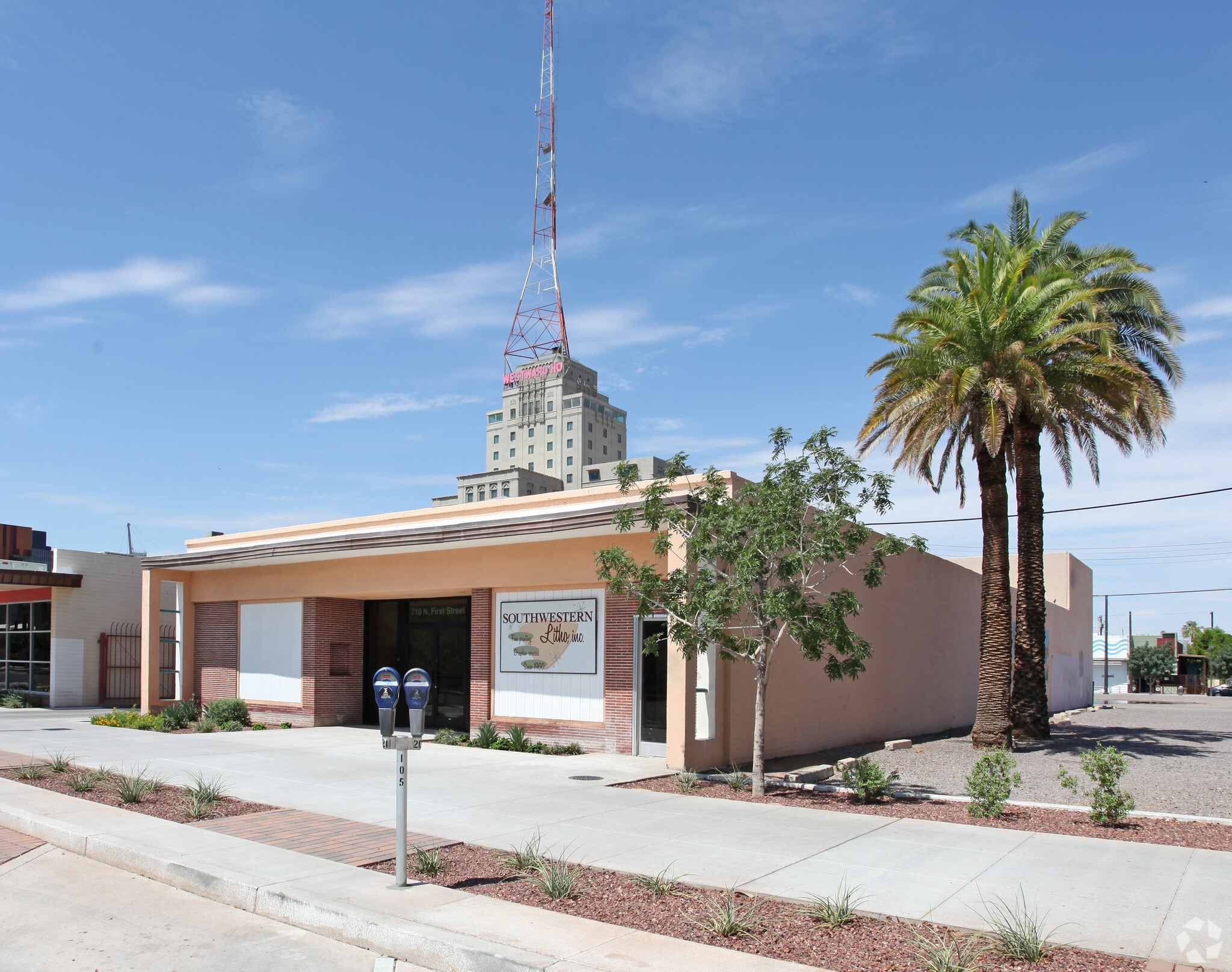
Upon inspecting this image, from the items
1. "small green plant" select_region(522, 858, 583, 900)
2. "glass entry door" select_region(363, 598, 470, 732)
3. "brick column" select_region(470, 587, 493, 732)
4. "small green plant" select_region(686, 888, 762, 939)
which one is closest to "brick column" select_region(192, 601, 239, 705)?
"glass entry door" select_region(363, 598, 470, 732)

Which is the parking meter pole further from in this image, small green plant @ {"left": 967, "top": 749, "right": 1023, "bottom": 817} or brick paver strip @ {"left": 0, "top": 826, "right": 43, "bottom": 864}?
small green plant @ {"left": 967, "top": 749, "right": 1023, "bottom": 817}

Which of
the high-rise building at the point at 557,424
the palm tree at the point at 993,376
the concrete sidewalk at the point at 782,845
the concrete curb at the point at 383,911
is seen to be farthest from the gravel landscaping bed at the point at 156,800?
the high-rise building at the point at 557,424

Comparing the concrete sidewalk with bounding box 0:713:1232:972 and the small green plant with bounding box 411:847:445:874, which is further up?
the small green plant with bounding box 411:847:445:874

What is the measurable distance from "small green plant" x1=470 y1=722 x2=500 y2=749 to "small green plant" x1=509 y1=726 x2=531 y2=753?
330 mm

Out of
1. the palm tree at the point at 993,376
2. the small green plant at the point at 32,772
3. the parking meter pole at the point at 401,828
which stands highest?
the palm tree at the point at 993,376

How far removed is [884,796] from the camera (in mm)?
12031

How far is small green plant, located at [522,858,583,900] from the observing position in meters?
7.12

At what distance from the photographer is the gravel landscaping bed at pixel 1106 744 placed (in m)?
12.8

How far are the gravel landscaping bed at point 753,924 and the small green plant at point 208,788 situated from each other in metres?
3.64

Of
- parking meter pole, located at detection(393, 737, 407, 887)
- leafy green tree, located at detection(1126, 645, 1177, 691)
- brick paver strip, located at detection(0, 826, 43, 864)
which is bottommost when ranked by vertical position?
leafy green tree, located at detection(1126, 645, 1177, 691)

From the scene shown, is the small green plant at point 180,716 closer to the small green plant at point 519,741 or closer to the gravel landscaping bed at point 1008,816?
the small green plant at point 519,741

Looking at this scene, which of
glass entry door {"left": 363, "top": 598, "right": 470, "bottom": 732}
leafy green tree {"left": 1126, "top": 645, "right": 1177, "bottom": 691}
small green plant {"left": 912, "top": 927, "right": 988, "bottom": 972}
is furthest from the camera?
leafy green tree {"left": 1126, "top": 645, "right": 1177, "bottom": 691}

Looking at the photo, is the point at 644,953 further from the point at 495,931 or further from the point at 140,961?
the point at 140,961

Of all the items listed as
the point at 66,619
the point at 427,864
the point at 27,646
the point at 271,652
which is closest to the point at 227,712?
the point at 271,652
